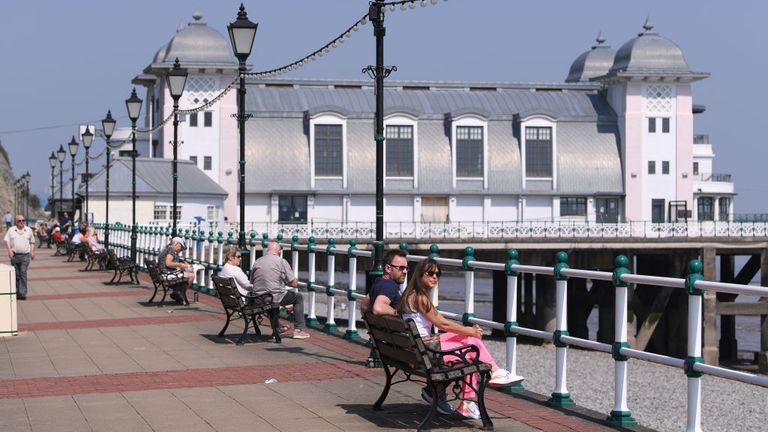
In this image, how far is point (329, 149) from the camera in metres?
83.4

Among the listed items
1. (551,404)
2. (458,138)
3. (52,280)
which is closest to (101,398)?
(551,404)

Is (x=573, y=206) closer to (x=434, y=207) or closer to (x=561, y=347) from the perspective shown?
(x=434, y=207)

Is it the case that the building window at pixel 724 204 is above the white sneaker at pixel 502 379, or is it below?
above

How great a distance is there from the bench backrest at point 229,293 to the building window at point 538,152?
6978 cm

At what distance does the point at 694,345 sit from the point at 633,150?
261ft

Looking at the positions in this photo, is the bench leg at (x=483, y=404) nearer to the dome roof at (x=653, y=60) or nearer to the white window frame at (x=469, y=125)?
the white window frame at (x=469, y=125)

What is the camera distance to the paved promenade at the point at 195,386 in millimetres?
9977

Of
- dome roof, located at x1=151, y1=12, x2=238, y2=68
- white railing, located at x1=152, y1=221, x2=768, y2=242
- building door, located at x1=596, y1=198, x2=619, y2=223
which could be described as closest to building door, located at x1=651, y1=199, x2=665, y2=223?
building door, located at x1=596, y1=198, x2=619, y2=223

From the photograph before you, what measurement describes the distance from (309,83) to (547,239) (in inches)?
1151

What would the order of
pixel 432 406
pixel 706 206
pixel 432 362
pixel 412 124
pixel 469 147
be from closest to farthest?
1. pixel 432 406
2. pixel 432 362
3. pixel 412 124
4. pixel 469 147
5. pixel 706 206

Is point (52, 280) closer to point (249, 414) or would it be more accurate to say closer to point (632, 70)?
point (249, 414)

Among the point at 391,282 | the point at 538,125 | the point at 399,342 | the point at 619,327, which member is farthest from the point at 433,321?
the point at 538,125

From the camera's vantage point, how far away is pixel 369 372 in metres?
13.1

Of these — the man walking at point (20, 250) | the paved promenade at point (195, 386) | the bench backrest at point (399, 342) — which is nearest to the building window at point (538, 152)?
the man walking at point (20, 250)
